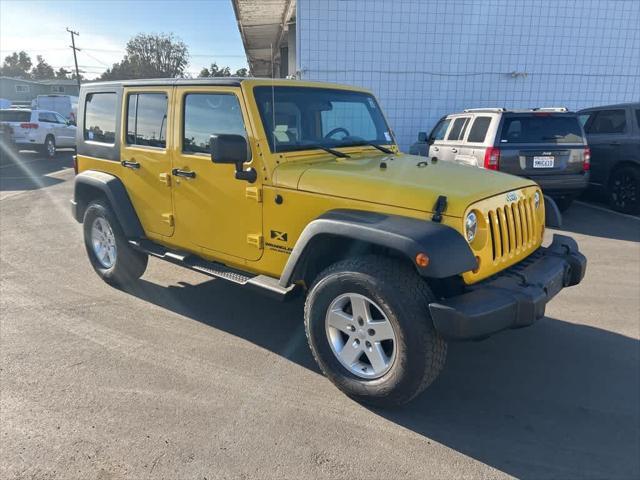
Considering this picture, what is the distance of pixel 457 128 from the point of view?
8.50m

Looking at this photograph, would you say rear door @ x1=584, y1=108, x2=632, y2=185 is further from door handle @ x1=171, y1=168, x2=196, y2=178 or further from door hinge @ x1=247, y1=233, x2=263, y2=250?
door handle @ x1=171, y1=168, x2=196, y2=178

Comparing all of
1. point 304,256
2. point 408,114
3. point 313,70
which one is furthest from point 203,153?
point 408,114

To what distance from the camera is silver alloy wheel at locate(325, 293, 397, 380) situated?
2936mm

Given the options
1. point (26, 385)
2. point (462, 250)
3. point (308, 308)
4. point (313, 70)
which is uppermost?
point (313, 70)

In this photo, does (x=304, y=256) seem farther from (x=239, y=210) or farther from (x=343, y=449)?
(x=343, y=449)

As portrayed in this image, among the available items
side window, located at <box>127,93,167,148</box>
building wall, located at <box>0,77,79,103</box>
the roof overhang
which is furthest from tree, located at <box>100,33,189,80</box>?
side window, located at <box>127,93,167,148</box>

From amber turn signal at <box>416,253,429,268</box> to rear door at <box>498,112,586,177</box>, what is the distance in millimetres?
5443

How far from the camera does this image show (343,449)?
2660 mm

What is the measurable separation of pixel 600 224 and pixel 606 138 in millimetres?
1806

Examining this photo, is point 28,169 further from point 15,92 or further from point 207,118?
point 15,92

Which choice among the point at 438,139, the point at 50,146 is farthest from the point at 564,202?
the point at 50,146

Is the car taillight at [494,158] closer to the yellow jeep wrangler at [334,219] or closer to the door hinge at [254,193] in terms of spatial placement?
the yellow jeep wrangler at [334,219]

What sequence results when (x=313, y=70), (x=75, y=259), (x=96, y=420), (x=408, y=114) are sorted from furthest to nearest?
1. (x=408, y=114)
2. (x=313, y=70)
3. (x=75, y=259)
4. (x=96, y=420)

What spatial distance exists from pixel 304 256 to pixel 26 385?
2.12 m
